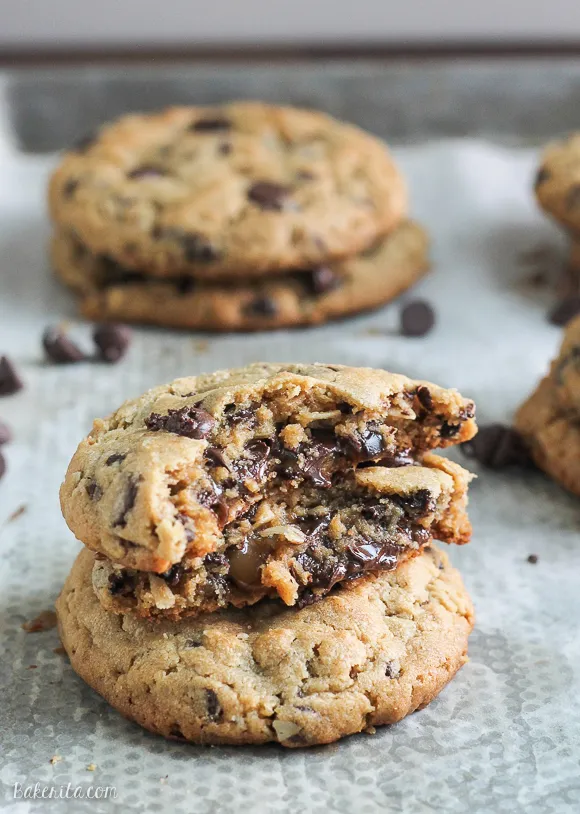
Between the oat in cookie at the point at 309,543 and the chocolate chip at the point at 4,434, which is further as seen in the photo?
the chocolate chip at the point at 4,434

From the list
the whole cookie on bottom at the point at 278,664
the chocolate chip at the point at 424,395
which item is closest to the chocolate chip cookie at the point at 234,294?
the chocolate chip at the point at 424,395

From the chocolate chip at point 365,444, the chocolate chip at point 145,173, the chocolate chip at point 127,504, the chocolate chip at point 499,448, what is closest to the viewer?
the chocolate chip at point 127,504

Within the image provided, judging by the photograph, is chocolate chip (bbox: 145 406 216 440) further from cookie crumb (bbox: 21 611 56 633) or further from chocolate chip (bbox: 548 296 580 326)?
chocolate chip (bbox: 548 296 580 326)

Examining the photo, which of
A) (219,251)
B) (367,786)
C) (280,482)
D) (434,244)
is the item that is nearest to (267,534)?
(280,482)

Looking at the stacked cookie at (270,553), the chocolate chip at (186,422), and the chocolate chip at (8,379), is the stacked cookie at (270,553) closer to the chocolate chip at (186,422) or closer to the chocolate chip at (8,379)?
the chocolate chip at (186,422)

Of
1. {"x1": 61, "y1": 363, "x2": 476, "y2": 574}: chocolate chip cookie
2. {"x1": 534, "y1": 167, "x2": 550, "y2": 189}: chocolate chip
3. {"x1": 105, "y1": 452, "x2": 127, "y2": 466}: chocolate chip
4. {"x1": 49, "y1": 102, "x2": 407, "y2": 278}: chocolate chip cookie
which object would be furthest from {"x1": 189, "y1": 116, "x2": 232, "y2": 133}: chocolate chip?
{"x1": 105, "y1": 452, "x2": 127, "y2": 466}: chocolate chip

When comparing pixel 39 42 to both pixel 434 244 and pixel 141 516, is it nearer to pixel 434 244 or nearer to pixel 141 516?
pixel 434 244
